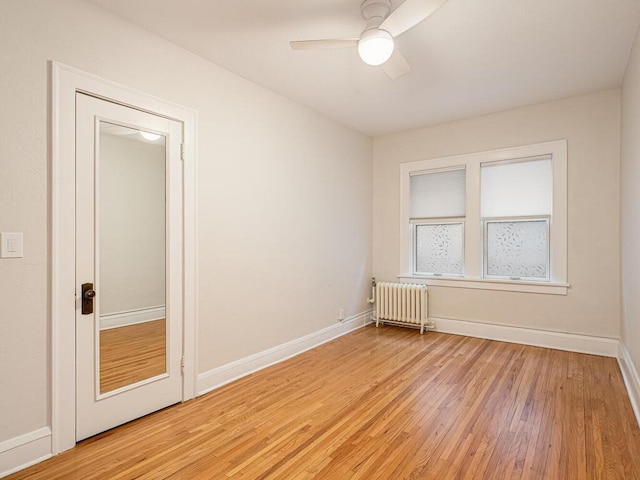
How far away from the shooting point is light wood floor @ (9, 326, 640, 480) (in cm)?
201

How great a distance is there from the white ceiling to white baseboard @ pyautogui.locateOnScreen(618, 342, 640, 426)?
2.63 metres

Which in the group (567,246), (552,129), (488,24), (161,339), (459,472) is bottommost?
(459,472)

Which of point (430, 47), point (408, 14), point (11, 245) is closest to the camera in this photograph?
point (11, 245)

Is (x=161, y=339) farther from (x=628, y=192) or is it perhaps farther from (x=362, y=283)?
(x=628, y=192)

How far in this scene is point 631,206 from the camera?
9.95 ft

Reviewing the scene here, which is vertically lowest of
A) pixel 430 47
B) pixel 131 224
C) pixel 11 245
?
pixel 11 245

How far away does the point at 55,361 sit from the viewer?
2.16 m

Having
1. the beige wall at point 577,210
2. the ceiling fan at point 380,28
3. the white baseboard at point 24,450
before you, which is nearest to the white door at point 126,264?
the white baseboard at point 24,450

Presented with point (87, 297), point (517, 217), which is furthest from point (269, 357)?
point (517, 217)

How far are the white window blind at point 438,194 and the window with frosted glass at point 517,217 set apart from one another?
0.30 meters

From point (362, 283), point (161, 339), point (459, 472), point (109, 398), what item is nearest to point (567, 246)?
point (362, 283)

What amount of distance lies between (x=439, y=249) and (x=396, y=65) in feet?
9.74

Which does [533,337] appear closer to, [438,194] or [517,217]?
[517,217]

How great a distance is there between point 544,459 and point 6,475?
3.01 meters
